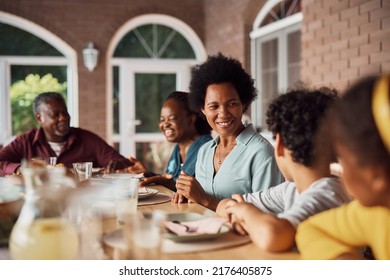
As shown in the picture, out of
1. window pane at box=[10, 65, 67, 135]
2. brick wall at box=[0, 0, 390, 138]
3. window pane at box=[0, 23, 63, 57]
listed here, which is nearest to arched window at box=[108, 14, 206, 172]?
brick wall at box=[0, 0, 390, 138]

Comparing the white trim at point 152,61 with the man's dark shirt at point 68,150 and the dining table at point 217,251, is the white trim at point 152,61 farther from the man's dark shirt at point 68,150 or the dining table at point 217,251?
the dining table at point 217,251

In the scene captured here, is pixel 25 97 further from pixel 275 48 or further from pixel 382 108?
pixel 382 108

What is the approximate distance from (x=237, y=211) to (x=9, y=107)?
4467 millimetres

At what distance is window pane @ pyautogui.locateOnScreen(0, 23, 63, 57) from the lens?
4.86m

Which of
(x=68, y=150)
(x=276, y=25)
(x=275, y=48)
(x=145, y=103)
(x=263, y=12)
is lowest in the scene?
(x=68, y=150)

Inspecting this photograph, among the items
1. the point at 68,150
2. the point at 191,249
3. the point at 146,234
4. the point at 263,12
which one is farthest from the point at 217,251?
the point at 263,12

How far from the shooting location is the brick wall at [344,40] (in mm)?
2385

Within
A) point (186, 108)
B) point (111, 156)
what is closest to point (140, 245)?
point (186, 108)

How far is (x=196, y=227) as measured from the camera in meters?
0.94

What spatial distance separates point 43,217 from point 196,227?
324 millimetres

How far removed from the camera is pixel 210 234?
2.90ft

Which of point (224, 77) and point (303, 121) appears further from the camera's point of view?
point (224, 77)

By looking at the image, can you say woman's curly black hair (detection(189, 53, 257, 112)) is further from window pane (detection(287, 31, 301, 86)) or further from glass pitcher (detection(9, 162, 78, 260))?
window pane (detection(287, 31, 301, 86))

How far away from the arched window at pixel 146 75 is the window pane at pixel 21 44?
68 cm
